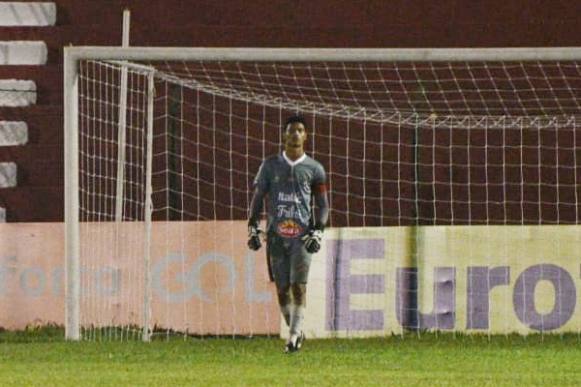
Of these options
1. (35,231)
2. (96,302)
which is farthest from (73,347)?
(35,231)

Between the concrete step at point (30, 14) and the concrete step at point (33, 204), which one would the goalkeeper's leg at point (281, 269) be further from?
the concrete step at point (30, 14)

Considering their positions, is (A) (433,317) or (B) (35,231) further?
(B) (35,231)

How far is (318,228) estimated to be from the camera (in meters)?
14.3

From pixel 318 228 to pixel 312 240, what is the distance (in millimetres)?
121

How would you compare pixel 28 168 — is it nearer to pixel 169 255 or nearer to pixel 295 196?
pixel 169 255

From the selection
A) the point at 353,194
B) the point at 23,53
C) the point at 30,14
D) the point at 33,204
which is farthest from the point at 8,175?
the point at 353,194

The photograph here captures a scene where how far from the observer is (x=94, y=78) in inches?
739

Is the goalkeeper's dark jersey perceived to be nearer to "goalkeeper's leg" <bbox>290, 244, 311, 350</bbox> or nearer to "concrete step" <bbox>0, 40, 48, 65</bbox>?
"goalkeeper's leg" <bbox>290, 244, 311, 350</bbox>

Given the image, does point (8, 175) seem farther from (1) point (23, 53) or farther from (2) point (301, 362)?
(2) point (301, 362)

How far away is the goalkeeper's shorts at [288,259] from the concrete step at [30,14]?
6254 mm

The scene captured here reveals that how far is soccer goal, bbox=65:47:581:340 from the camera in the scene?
16453mm

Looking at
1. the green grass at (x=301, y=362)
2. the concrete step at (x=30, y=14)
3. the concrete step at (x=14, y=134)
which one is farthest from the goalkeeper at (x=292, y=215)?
the concrete step at (x=30, y=14)

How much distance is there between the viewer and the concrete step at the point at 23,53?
64.7 ft

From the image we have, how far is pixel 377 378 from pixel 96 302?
545 cm
